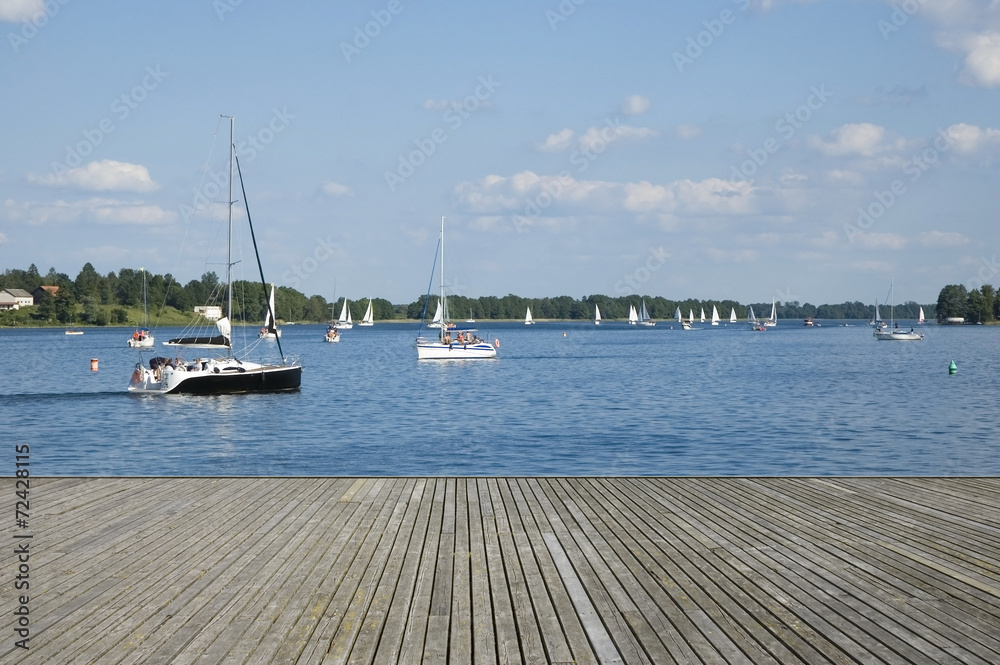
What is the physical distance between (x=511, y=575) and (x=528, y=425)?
77.1 ft

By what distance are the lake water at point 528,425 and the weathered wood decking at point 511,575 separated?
994 centimetres

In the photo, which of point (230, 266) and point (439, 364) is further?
point (439, 364)

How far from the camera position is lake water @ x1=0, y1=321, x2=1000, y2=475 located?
22.5 m

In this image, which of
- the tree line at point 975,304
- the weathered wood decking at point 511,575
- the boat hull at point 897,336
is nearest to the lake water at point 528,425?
the weathered wood decking at point 511,575

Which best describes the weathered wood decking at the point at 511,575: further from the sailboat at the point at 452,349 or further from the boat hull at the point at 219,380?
the sailboat at the point at 452,349

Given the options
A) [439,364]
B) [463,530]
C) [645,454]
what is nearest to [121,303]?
[439,364]

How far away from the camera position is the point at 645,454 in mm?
23766

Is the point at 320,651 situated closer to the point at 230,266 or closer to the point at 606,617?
the point at 606,617

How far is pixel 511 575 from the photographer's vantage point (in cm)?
746

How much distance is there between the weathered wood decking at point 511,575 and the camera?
5.85m

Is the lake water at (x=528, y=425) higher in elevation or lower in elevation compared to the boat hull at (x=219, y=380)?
lower

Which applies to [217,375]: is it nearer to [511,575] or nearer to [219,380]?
[219,380]

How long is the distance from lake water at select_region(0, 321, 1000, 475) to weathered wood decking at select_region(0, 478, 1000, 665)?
994cm

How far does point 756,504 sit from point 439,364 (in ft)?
191
